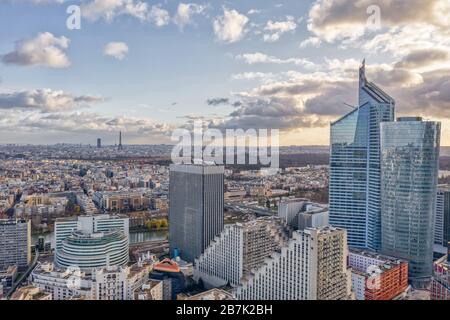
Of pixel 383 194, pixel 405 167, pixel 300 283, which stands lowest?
pixel 300 283

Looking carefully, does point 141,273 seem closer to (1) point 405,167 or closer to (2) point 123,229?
(2) point 123,229

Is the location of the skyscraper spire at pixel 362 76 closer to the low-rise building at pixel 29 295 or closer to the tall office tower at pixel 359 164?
the tall office tower at pixel 359 164

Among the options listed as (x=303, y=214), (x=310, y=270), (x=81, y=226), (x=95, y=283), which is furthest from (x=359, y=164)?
(x=81, y=226)

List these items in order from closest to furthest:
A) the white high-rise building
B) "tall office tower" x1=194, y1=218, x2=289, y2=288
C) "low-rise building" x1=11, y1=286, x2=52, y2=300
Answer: "low-rise building" x1=11, y1=286, x2=52, y2=300 → the white high-rise building → "tall office tower" x1=194, y1=218, x2=289, y2=288

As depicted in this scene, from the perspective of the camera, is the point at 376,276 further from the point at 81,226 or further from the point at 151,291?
the point at 81,226

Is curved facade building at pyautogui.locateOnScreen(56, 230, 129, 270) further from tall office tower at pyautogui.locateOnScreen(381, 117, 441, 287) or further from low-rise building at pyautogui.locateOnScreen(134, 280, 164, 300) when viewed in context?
tall office tower at pyautogui.locateOnScreen(381, 117, 441, 287)

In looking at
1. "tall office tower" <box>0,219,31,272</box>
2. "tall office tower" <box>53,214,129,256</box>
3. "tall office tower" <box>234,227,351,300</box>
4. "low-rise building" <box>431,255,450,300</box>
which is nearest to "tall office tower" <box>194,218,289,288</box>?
"tall office tower" <box>234,227,351,300</box>
